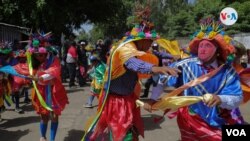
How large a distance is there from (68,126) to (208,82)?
463 centimetres

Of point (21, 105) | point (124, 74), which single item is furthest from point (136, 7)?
point (21, 105)

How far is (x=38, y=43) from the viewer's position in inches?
235

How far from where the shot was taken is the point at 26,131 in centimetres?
746

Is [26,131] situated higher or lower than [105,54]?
lower

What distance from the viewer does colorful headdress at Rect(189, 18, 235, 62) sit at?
12.5 ft

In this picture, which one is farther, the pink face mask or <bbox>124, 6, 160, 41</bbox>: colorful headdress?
<bbox>124, 6, 160, 41</bbox>: colorful headdress

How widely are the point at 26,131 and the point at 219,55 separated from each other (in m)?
4.67

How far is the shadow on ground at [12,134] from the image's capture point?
6.95m

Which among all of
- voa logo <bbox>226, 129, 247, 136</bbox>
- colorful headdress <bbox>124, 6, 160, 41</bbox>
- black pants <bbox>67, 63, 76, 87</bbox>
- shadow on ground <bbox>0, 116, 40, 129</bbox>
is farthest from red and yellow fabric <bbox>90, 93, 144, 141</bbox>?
black pants <bbox>67, 63, 76, 87</bbox>

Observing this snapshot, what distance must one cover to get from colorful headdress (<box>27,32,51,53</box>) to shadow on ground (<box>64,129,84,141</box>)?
1724 mm

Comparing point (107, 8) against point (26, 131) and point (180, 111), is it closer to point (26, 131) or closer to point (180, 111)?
point (26, 131)

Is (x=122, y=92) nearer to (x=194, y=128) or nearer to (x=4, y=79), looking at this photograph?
(x=194, y=128)

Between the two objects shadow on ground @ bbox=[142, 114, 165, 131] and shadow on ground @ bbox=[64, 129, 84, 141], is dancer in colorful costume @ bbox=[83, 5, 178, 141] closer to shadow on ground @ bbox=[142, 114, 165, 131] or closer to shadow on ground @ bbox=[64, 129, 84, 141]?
shadow on ground @ bbox=[64, 129, 84, 141]

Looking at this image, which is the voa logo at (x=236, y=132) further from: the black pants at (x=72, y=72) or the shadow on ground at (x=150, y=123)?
the black pants at (x=72, y=72)
